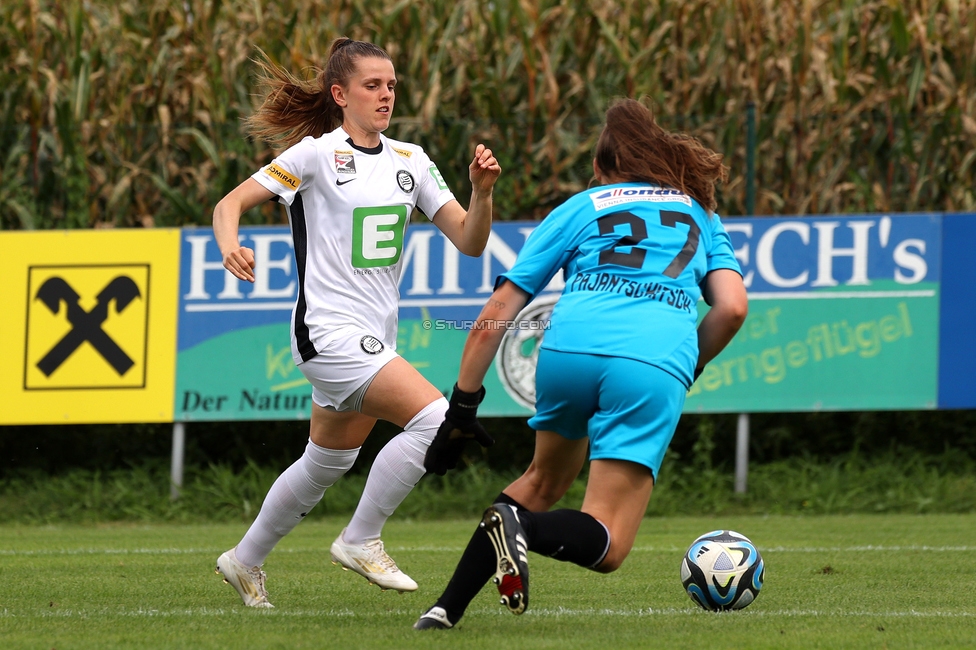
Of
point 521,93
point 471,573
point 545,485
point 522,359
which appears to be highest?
point 521,93

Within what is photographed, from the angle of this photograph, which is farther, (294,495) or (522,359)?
(522,359)

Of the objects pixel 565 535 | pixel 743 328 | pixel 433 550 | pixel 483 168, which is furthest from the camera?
pixel 743 328

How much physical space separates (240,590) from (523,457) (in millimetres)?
5735

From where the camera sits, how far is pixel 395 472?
4.95 meters

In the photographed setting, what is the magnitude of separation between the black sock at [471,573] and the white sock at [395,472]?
2.48 feet

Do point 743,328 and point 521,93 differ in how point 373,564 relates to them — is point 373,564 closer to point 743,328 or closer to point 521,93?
point 743,328

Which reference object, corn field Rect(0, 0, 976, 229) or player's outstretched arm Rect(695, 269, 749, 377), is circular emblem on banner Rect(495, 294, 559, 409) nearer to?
corn field Rect(0, 0, 976, 229)

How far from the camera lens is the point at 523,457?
10734 millimetres

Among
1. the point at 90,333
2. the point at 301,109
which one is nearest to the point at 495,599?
the point at 301,109

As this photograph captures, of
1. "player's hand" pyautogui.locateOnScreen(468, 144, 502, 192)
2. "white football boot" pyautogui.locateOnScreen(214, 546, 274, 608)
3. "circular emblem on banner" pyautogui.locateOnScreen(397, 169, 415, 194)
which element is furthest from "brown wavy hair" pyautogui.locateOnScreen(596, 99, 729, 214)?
"white football boot" pyautogui.locateOnScreen(214, 546, 274, 608)

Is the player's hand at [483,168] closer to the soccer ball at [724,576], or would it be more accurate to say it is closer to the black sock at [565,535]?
the black sock at [565,535]

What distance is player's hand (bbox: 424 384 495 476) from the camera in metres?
3.98

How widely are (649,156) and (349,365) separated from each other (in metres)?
1.36

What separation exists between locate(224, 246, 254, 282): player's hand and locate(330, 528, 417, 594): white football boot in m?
1.11
